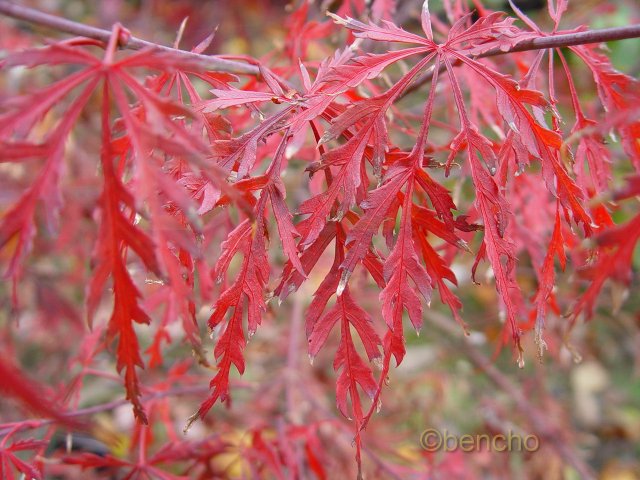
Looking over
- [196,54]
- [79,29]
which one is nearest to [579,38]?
[196,54]

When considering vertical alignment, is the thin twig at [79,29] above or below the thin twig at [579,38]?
above

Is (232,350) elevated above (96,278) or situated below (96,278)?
below

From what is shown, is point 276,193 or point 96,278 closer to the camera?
point 96,278

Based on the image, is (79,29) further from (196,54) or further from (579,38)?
(579,38)

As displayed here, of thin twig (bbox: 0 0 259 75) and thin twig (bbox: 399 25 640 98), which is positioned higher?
thin twig (bbox: 0 0 259 75)

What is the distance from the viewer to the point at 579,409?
2277mm

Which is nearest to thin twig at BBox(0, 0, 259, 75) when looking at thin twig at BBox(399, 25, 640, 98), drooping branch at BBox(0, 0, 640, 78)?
drooping branch at BBox(0, 0, 640, 78)

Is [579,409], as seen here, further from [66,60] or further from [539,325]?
[66,60]

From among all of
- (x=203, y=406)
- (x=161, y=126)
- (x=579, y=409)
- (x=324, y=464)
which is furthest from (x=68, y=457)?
(x=579, y=409)

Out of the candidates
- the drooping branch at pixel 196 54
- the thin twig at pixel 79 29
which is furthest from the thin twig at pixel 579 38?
the thin twig at pixel 79 29

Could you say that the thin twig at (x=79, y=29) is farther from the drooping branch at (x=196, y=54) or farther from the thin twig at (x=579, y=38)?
the thin twig at (x=579, y=38)

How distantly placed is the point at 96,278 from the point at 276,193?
0.72 ft

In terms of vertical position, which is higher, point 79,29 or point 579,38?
point 79,29

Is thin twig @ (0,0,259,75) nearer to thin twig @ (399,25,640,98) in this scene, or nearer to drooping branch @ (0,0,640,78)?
drooping branch @ (0,0,640,78)
